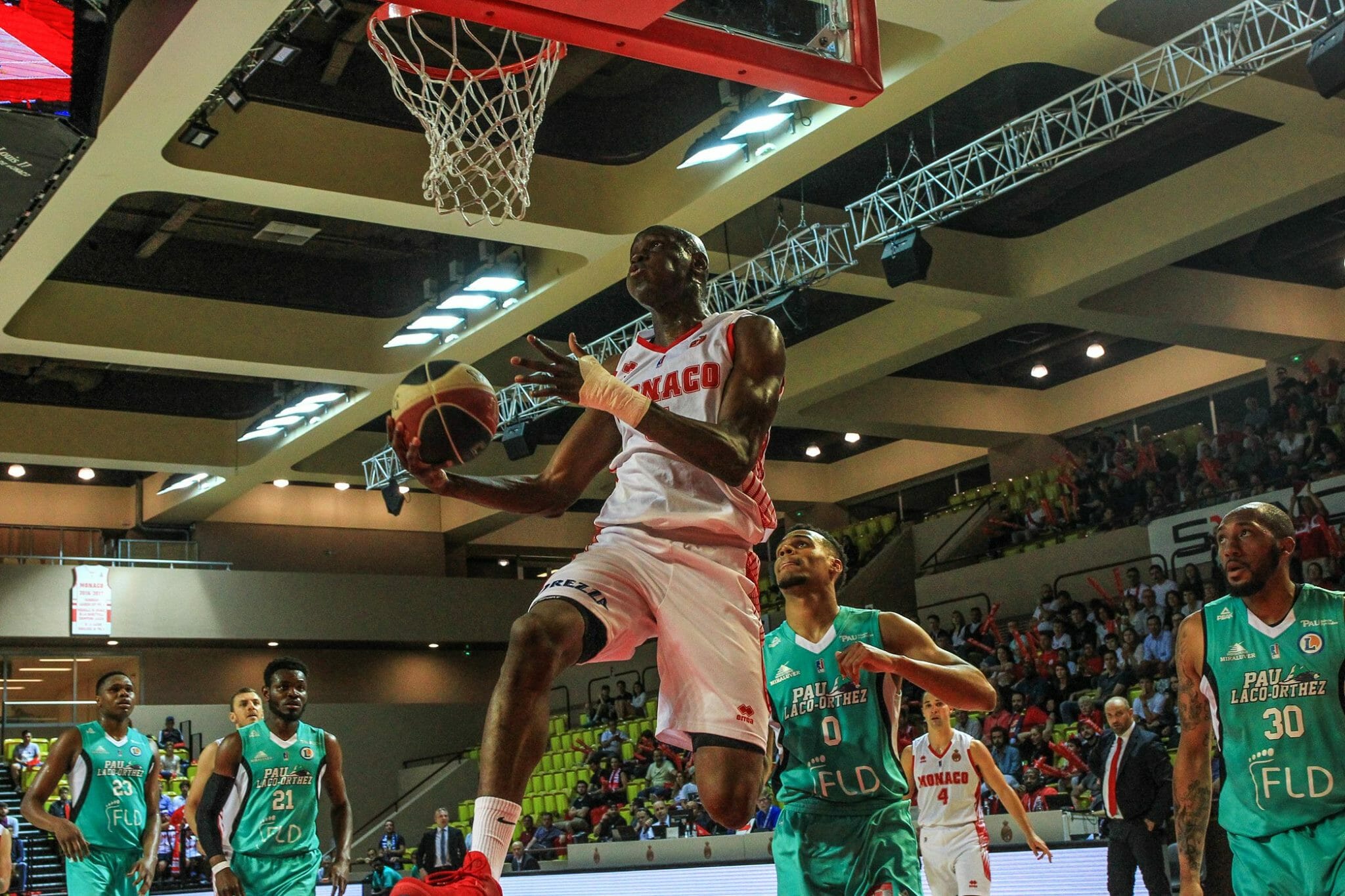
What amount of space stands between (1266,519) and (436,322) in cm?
1305

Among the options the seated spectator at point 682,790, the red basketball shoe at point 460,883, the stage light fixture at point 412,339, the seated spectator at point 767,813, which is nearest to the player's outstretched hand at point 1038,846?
the seated spectator at point 767,813

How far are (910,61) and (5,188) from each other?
260 inches

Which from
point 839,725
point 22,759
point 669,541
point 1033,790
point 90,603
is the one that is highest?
point 90,603

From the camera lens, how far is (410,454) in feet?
11.5

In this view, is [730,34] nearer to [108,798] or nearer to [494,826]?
[494,826]

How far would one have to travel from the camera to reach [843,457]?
2916 centimetres

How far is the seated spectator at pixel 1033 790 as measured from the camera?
12.9m

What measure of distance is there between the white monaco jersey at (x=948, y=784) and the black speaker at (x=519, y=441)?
934 cm

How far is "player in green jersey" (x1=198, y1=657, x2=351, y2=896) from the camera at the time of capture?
7180 mm

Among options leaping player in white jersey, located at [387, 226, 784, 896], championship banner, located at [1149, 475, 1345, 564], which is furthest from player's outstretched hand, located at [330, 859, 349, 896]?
championship banner, located at [1149, 475, 1345, 564]

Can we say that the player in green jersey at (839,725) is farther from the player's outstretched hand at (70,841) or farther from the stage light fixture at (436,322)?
the stage light fixture at (436,322)

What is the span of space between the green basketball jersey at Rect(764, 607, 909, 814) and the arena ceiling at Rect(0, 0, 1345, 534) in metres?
5.96

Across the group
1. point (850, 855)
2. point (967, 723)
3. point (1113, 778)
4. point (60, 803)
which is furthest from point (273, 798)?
point (60, 803)

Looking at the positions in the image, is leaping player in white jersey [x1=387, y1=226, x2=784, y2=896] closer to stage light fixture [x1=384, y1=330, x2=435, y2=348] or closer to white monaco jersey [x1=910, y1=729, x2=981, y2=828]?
white monaco jersey [x1=910, y1=729, x2=981, y2=828]
